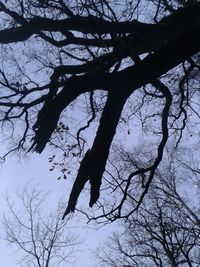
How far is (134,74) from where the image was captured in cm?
426

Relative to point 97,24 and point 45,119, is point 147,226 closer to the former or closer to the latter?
point 97,24

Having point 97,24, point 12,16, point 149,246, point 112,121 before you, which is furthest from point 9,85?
point 149,246

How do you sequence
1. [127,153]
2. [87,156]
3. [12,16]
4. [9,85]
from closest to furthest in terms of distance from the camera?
1. [87,156]
2. [12,16]
3. [9,85]
4. [127,153]

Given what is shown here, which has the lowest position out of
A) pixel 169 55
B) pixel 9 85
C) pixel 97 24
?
pixel 169 55

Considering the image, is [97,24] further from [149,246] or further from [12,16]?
[149,246]

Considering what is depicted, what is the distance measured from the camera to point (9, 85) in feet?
26.4

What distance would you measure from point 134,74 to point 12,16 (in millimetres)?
4232

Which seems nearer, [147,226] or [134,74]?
[134,74]

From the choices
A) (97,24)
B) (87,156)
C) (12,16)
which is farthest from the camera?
(12,16)

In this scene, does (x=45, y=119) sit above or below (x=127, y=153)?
below

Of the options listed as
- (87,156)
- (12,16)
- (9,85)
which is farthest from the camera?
Answer: (9,85)

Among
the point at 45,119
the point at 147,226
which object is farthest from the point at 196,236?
the point at 45,119

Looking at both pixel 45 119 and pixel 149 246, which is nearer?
pixel 45 119

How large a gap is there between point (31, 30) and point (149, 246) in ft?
29.8
